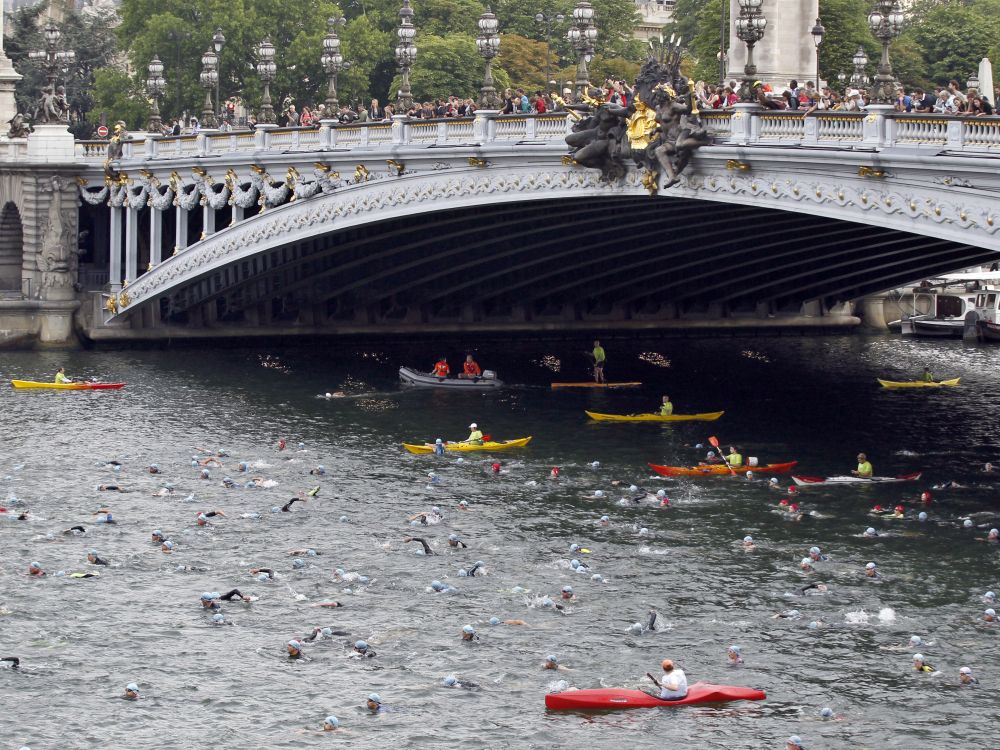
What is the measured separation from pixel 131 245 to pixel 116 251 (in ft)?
3.29

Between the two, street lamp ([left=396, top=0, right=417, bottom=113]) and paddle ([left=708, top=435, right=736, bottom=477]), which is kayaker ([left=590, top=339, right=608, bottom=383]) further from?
paddle ([left=708, top=435, right=736, bottom=477])

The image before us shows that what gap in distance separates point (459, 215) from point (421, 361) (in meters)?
12.2

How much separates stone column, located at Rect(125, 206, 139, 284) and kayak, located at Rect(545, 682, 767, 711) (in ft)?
149

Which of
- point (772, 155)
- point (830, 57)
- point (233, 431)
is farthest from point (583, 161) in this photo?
point (830, 57)

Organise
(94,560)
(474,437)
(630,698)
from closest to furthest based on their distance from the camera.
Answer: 1. (630,698)
2. (94,560)
3. (474,437)

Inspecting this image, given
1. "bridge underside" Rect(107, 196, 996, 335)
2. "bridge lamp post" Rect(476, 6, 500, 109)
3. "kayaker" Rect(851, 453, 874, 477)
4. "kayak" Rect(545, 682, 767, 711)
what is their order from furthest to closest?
"bridge underside" Rect(107, 196, 996, 335)
"bridge lamp post" Rect(476, 6, 500, 109)
"kayaker" Rect(851, 453, 874, 477)
"kayak" Rect(545, 682, 767, 711)

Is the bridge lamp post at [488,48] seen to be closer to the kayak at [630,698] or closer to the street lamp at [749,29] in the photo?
the street lamp at [749,29]

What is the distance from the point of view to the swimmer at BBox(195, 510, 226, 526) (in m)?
48.9

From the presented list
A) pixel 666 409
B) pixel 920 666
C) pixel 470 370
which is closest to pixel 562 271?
pixel 470 370

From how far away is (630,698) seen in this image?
35.7 m

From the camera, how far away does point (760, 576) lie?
143 feet

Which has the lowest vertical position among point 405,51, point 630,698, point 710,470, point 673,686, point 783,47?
point 630,698

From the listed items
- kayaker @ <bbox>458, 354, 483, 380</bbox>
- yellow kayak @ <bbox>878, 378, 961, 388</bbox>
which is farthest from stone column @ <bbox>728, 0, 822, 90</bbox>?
kayaker @ <bbox>458, 354, 483, 380</bbox>

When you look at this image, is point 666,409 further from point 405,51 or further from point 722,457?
point 405,51
